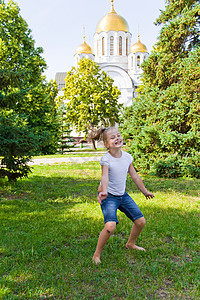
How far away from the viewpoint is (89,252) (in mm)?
3350

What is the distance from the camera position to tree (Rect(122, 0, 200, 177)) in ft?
29.6

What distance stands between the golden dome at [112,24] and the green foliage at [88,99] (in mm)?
19171

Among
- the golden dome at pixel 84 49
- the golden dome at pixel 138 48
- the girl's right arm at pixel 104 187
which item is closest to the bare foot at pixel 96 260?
the girl's right arm at pixel 104 187

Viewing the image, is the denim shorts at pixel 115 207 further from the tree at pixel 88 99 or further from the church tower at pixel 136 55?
the church tower at pixel 136 55

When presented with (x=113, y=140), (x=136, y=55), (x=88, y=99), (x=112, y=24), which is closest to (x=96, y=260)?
(x=113, y=140)

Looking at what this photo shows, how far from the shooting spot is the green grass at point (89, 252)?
2.58m

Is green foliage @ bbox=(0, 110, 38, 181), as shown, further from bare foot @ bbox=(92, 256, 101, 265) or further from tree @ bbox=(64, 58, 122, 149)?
tree @ bbox=(64, 58, 122, 149)

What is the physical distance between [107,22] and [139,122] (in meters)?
42.7

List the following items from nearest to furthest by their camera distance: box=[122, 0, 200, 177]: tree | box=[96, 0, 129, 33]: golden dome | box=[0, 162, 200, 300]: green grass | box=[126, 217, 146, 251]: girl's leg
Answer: box=[0, 162, 200, 300]: green grass < box=[126, 217, 146, 251]: girl's leg < box=[122, 0, 200, 177]: tree < box=[96, 0, 129, 33]: golden dome

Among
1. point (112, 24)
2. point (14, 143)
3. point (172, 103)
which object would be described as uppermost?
point (112, 24)

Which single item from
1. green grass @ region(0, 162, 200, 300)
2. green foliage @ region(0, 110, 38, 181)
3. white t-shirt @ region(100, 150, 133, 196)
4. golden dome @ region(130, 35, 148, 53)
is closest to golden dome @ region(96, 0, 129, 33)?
golden dome @ region(130, 35, 148, 53)

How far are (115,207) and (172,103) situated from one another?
7.05 metres

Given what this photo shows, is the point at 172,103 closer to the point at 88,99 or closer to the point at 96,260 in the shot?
the point at 96,260

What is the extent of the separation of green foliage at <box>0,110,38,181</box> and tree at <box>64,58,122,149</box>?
2272 cm
